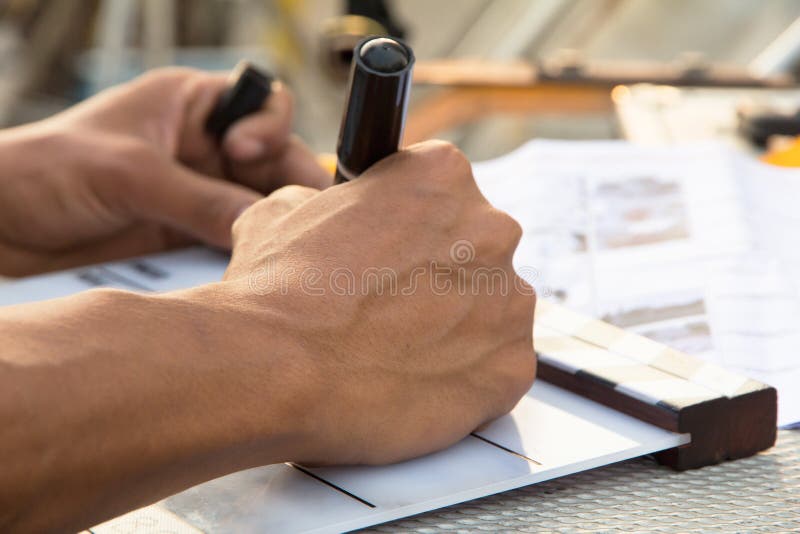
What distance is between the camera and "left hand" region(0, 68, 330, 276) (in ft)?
2.40

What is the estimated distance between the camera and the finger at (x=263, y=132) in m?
0.80

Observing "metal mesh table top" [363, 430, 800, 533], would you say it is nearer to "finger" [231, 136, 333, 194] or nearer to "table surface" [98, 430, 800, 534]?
"table surface" [98, 430, 800, 534]

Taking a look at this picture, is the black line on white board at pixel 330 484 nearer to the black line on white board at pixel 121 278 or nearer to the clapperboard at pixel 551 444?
the clapperboard at pixel 551 444

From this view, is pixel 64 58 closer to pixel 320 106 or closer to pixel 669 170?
pixel 320 106

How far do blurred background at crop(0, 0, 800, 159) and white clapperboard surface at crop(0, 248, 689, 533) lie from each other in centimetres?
87

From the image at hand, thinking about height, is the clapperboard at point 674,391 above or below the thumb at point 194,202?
below

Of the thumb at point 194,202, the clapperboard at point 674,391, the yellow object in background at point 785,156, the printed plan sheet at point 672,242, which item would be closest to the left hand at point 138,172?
the thumb at point 194,202

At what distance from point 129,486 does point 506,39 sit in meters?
2.18

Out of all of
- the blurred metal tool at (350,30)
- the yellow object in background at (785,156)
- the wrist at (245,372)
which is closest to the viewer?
the wrist at (245,372)

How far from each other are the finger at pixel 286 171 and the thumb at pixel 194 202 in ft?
0.28

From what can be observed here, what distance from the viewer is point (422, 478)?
1.36 ft

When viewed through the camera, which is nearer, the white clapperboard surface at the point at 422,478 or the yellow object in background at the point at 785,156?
the white clapperboard surface at the point at 422,478

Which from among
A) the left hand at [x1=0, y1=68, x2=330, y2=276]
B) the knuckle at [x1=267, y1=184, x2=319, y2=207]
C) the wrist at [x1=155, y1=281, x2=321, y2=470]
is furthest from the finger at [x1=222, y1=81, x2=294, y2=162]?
the wrist at [x1=155, y1=281, x2=321, y2=470]

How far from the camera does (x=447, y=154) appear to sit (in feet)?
1.53
